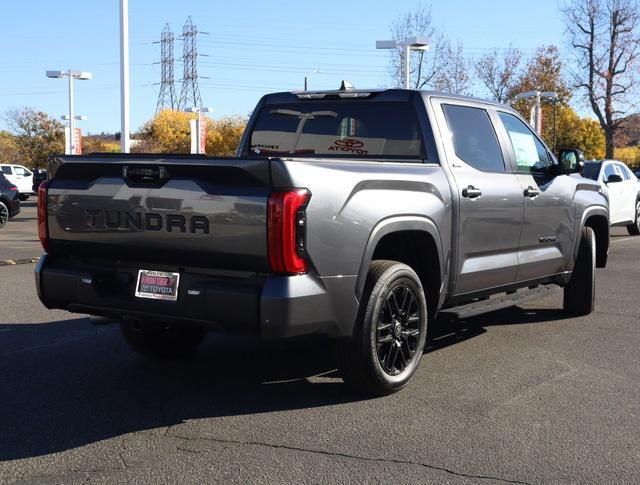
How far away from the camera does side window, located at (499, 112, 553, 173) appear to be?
677cm

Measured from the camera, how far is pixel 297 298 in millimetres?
4273

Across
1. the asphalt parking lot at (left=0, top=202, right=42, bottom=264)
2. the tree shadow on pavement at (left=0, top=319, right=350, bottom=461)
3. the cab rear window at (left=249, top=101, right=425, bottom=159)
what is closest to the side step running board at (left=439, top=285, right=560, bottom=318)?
the tree shadow on pavement at (left=0, top=319, right=350, bottom=461)

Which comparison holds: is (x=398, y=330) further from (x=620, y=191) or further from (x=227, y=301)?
(x=620, y=191)

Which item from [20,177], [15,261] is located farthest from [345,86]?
[20,177]

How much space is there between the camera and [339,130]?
20.7ft

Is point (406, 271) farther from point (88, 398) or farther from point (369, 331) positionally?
point (88, 398)

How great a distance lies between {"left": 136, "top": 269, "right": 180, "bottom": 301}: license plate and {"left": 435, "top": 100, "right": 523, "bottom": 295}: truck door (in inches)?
82.3

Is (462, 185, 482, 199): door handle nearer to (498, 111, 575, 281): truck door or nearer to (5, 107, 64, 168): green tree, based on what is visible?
(498, 111, 575, 281): truck door

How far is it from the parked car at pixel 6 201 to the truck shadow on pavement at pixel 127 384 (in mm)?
14515

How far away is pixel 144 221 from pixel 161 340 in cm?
158

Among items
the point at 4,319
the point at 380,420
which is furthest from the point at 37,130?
the point at 380,420

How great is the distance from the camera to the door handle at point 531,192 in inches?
258

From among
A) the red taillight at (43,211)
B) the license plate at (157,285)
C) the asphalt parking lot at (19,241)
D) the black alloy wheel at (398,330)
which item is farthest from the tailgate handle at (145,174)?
the asphalt parking lot at (19,241)

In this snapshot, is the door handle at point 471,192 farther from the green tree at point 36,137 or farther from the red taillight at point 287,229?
the green tree at point 36,137
